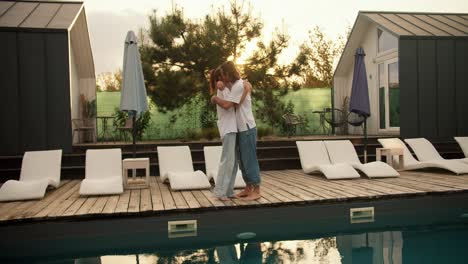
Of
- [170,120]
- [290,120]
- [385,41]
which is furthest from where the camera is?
[385,41]

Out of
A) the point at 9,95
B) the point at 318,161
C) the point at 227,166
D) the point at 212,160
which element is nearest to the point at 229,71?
the point at 227,166

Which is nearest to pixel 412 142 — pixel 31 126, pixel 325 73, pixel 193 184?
pixel 193 184

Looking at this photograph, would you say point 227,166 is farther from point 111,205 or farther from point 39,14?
point 39,14

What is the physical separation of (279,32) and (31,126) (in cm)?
672

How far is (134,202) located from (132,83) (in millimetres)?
2320

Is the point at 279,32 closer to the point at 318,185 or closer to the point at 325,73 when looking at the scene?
the point at 318,185

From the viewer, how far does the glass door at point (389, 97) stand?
12.1 meters

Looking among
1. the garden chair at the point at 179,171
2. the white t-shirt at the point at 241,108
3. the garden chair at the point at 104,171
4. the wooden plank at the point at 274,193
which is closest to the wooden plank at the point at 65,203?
the garden chair at the point at 104,171

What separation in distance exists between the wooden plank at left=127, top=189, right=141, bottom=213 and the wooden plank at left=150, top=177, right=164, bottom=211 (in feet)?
0.62

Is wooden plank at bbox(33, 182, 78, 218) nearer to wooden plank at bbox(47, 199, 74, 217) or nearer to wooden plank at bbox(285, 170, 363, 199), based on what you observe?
wooden plank at bbox(47, 199, 74, 217)

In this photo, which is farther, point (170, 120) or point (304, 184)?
point (170, 120)

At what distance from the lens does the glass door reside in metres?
12.1

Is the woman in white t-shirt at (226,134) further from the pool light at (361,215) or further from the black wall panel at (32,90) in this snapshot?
the black wall panel at (32,90)

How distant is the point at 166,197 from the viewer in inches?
227
